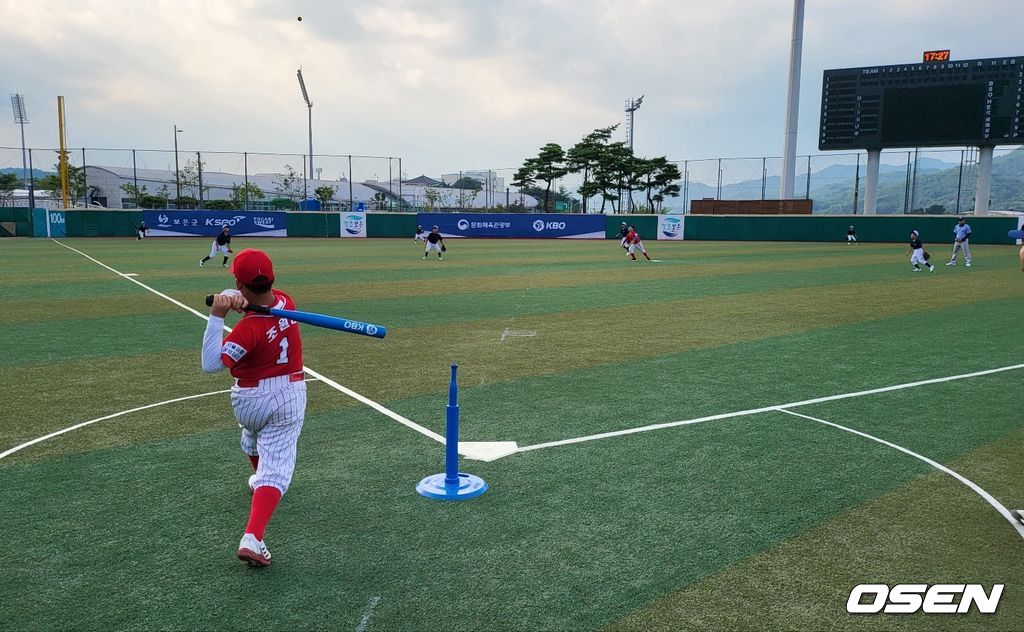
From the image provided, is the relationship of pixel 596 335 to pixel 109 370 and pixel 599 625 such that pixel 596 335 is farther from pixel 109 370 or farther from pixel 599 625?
pixel 599 625

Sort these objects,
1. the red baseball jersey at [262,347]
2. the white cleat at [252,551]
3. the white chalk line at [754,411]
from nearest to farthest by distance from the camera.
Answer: the white cleat at [252,551] < the red baseball jersey at [262,347] < the white chalk line at [754,411]

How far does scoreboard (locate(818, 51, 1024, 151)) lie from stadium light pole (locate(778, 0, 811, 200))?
8673mm

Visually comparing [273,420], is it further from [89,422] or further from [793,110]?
[793,110]

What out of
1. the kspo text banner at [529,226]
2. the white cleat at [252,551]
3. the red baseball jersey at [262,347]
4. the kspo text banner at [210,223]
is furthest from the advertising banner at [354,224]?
the white cleat at [252,551]

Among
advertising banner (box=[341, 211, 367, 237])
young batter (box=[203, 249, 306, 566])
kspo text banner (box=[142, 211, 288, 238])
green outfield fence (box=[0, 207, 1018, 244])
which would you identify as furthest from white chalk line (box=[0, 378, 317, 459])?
advertising banner (box=[341, 211, 367, 237])

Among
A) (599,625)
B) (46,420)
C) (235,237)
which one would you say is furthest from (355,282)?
(235,237)

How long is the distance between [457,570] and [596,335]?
8.59 metres

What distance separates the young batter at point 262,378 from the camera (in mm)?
4223

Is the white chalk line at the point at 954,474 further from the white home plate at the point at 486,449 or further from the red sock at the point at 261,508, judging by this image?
the red sock at the point at 261,508

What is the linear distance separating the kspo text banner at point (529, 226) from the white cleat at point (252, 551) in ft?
158

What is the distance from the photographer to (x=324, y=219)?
1960 inches

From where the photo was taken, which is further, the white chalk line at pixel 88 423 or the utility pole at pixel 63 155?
the utility pole at pixel 63 155

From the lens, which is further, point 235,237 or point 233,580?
point 235,237

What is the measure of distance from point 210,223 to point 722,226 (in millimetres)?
36199
